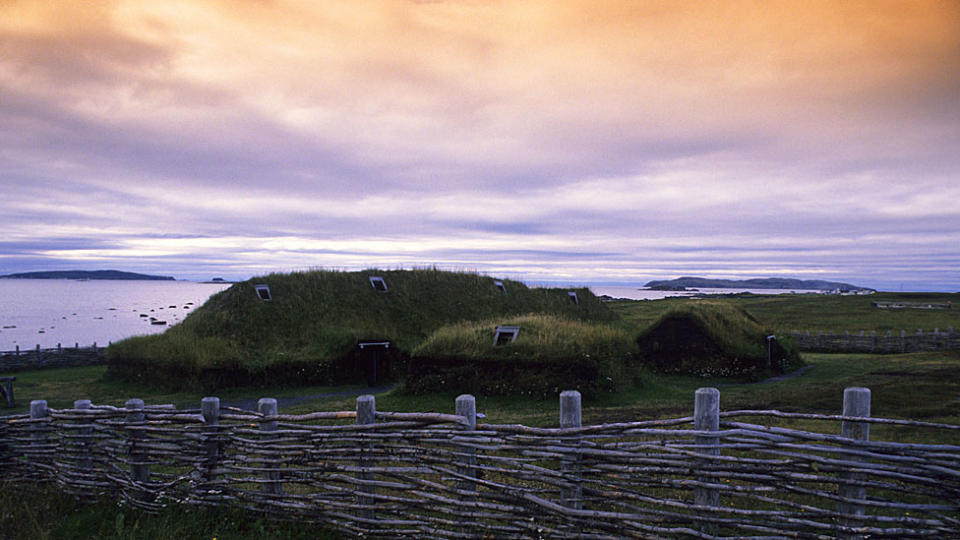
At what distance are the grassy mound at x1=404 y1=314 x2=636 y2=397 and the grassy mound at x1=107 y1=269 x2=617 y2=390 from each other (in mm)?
5374

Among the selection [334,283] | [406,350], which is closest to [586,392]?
[406,350]

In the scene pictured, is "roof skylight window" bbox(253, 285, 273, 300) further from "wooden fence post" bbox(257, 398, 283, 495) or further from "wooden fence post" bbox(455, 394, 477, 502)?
"wooden fence post" bbox(455, 394, 477, 502)

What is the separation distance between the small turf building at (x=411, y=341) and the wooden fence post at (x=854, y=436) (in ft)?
33.3

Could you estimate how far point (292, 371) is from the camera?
730 inches

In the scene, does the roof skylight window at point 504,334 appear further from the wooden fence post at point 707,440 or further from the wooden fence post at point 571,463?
the wooden fence post at point 707,440

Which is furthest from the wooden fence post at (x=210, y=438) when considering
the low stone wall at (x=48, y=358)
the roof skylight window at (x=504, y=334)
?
the low stone wall at (x=48, y=358)

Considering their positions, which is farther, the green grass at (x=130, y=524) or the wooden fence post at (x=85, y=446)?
the wooden fence post at (x=85, y=446)

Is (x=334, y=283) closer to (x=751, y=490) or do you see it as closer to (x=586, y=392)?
(x=586, y=392)

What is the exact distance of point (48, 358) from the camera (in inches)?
905

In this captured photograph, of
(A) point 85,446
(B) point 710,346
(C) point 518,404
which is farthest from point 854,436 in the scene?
(B) point 710,346

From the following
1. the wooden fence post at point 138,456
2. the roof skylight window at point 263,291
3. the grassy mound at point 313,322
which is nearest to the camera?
the wooden fence post at point 138,456

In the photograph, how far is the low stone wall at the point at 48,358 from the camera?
21.9 meters

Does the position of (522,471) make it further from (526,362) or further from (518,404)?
(526,362)

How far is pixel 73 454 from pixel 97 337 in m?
58.1
